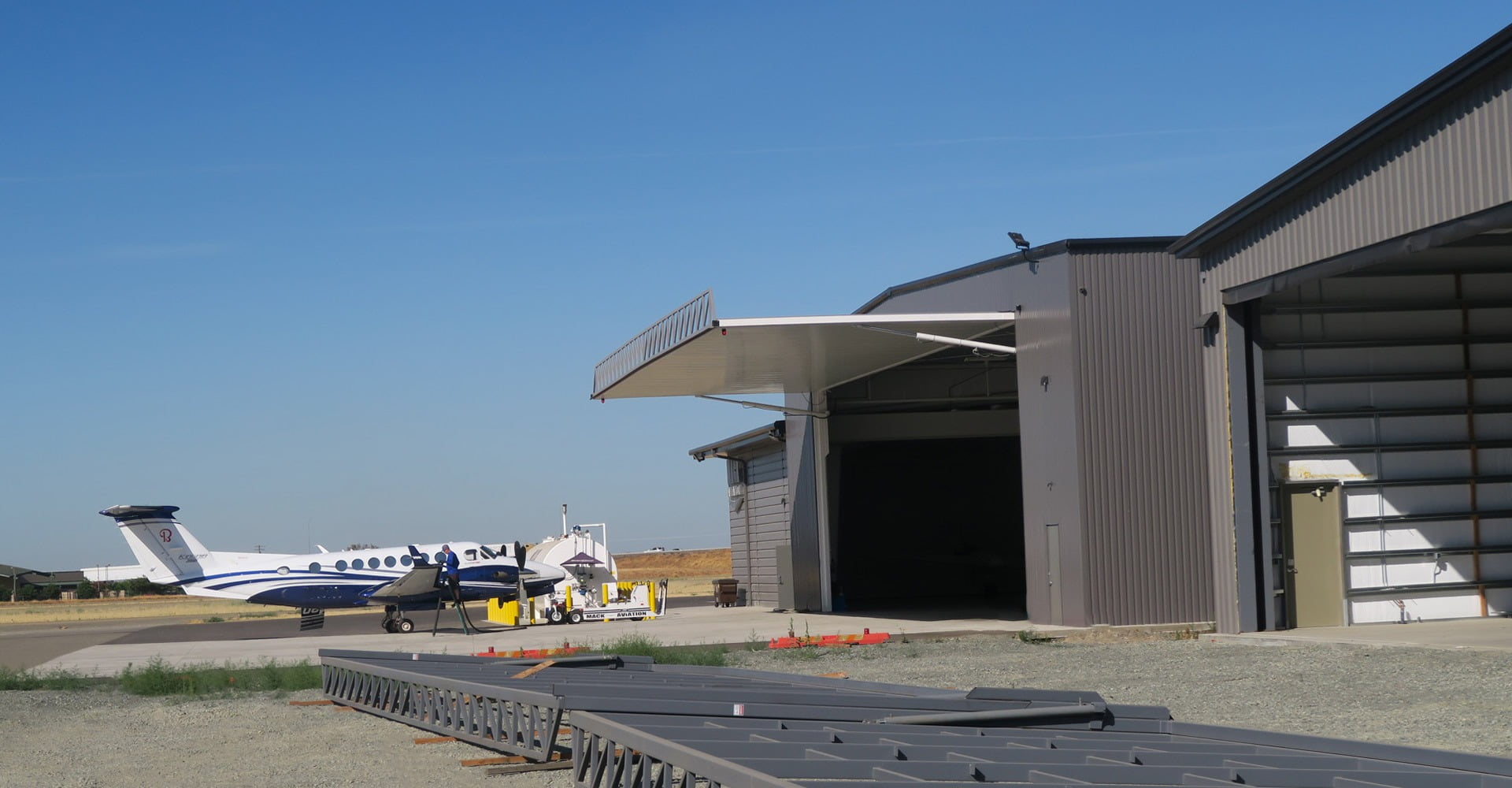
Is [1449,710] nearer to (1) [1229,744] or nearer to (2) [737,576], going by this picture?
(1) [1229,744]

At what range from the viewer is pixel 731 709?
6848 millimetres

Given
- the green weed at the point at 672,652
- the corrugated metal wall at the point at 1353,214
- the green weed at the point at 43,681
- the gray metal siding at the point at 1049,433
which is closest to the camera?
the corrugated metal wall at the point at 1353,214

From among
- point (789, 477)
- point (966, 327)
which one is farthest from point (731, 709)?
point (789, 477)

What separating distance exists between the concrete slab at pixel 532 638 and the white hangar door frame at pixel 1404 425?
4.28 metres

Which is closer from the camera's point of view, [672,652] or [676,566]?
[672,652]

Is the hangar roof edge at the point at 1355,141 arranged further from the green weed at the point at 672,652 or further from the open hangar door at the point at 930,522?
the open hangar door at the point at 930,522

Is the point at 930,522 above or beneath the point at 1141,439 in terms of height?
beneath

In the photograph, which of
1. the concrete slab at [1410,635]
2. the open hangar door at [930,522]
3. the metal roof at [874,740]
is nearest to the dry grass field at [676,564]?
the open hangar door at [930,522]

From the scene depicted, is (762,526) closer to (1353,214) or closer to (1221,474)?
(1221,474)

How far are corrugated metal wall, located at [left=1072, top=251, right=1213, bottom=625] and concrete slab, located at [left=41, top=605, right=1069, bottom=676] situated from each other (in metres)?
1.47

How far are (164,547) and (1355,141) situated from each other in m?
27.6

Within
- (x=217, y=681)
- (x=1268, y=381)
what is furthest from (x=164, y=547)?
(x=1268, y=381)

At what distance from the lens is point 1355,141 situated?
13.5 meters

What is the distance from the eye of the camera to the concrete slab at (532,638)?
20109 mm
